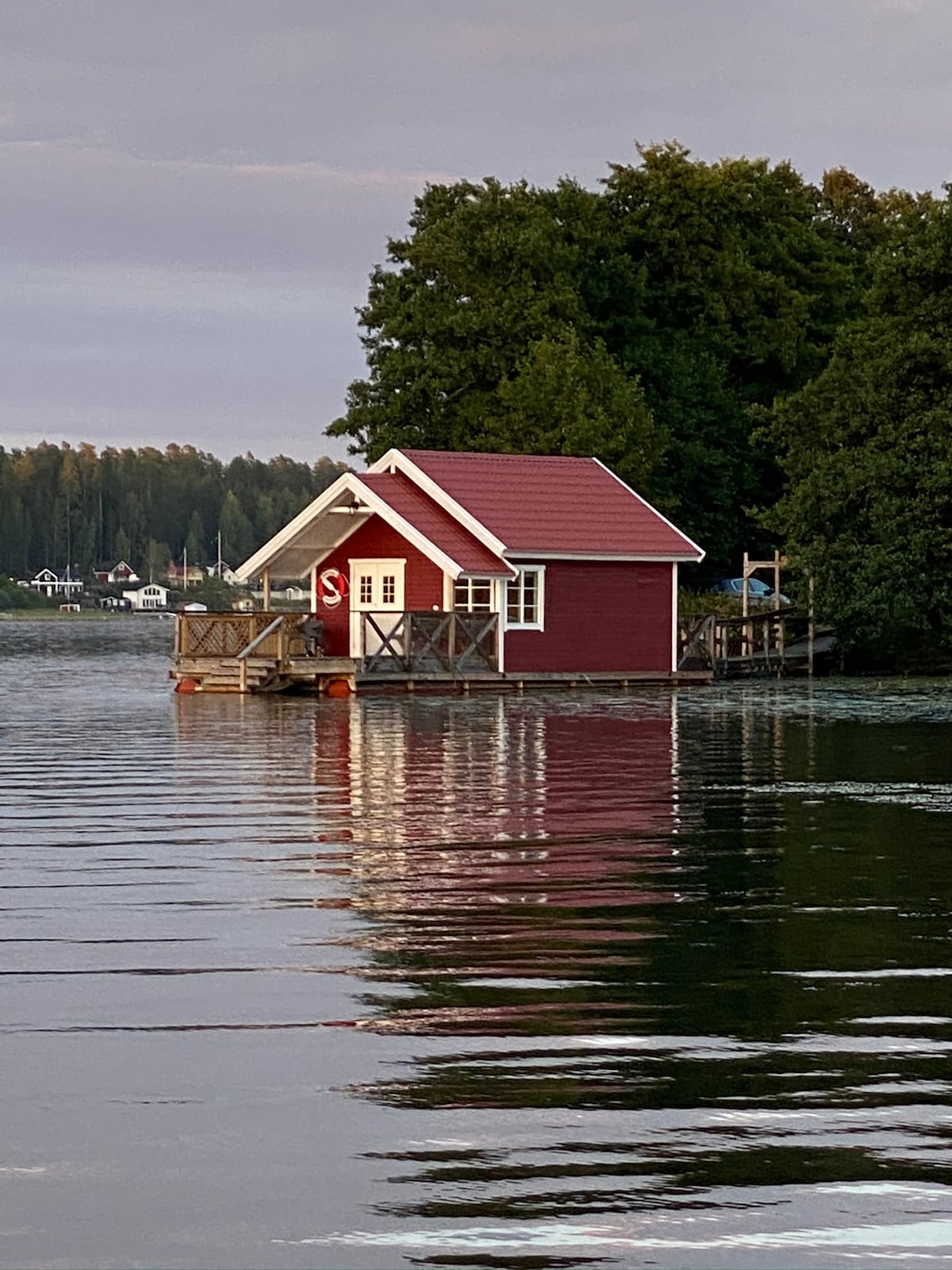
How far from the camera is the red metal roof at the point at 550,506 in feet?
145

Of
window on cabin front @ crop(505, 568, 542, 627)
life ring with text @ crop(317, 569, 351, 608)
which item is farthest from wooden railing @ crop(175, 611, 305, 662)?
window on cabin front @ crop(505, 568, 542, 627)

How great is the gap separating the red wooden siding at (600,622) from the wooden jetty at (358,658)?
0.51m

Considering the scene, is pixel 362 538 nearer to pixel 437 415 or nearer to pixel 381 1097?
pixel 437 415

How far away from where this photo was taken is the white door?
43.8 m

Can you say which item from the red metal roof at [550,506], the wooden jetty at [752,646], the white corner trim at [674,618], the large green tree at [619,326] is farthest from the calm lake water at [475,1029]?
the large green tree at [619,326]

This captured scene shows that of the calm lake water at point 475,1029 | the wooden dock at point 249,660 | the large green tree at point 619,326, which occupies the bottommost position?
the calm lake water at point 475,1029

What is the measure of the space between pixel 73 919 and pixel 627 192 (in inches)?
2186

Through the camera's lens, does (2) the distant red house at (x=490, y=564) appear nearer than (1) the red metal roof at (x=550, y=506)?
Yes

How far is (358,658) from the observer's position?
41.4 metres

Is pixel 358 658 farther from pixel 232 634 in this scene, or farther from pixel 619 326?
pixel 619 326

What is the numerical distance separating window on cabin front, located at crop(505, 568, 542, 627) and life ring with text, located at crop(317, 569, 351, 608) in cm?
360

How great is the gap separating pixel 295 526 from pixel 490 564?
168 inches

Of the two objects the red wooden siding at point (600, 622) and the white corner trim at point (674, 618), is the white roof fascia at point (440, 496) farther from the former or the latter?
the white corner trim at point (674, 618)

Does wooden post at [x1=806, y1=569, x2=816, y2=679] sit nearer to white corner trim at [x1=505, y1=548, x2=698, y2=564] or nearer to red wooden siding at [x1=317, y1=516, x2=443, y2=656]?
white corner trim at [x1=505, y1=548, x2=698, y2=564]
